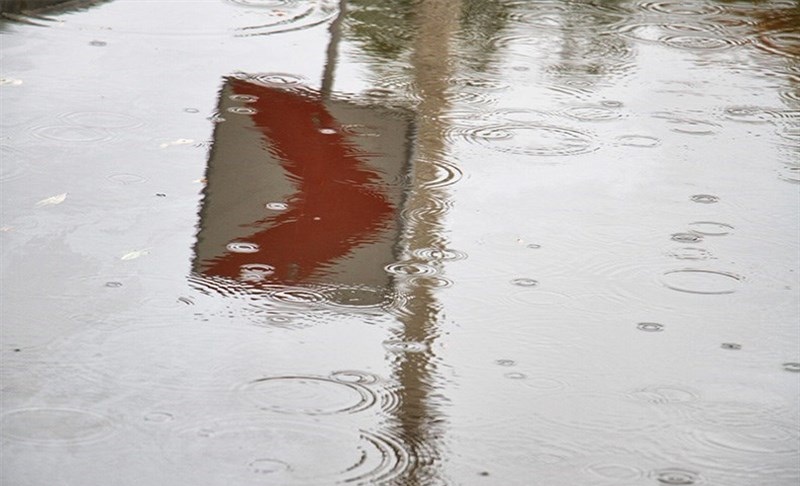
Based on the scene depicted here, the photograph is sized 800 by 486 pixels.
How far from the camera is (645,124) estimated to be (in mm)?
7246

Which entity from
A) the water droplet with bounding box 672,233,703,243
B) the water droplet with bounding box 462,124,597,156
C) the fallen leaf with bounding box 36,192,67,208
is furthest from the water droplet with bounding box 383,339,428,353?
the water droplet with bounding box 462,124,597,156

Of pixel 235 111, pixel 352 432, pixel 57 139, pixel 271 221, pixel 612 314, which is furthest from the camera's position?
pixel 235 111

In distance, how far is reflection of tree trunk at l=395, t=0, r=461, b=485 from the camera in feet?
13.6

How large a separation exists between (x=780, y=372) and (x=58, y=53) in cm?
491

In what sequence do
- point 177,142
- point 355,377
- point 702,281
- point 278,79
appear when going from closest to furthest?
point 355,377
point 702,281
point 177,142
point 278,79

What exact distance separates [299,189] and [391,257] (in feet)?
2.65

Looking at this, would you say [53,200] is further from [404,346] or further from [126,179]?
[404,346]

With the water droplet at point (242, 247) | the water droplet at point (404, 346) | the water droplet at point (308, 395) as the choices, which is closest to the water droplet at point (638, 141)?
the water droplet at point (242, 247)

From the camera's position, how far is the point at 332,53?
8.30 m

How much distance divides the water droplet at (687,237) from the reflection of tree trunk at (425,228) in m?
1.02

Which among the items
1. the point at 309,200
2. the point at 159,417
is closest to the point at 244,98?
the point at 309,200

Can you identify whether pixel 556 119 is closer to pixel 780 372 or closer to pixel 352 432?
pixel 780 372

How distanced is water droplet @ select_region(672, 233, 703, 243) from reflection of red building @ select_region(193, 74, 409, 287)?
1210 mm

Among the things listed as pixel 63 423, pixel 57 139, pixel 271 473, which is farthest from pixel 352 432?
pixel 57 139
